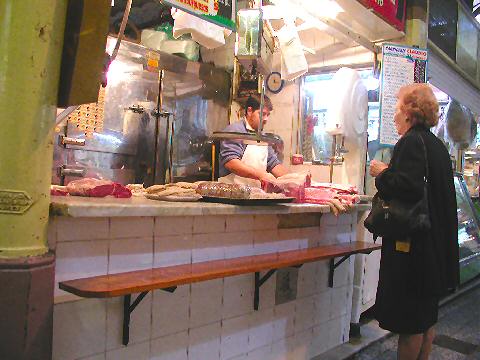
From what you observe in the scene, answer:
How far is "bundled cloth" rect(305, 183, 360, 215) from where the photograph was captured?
11.7 ft

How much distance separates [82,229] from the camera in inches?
85.8

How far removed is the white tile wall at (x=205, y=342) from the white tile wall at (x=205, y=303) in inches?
1.8

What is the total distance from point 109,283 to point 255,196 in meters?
1.20

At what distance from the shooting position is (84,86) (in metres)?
1.98

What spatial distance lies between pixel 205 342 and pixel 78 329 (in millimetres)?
969

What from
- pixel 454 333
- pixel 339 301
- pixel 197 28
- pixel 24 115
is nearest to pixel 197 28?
pixel 197 28

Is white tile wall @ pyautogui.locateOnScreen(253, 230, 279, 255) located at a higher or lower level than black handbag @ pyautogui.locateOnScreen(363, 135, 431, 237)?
lower

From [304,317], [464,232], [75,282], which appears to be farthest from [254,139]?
[464,232]

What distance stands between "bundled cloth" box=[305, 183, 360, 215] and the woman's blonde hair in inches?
35.1

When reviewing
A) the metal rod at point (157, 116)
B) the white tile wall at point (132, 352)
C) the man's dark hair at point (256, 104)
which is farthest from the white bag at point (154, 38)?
the white tile wall at point (132, 352)

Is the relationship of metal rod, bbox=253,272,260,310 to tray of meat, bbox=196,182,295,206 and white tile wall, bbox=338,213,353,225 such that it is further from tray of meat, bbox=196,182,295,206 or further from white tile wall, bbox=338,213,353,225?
white tile wall, bbox=338,213,353,225

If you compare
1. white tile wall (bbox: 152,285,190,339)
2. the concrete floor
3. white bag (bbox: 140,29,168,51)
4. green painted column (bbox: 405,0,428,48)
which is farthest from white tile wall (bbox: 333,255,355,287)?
white bag (bbox: 140,29,168,51)

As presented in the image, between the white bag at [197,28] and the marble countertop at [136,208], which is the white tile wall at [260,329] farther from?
the white bag at [197,28]

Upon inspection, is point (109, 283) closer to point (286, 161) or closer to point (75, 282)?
point (75, 282)
